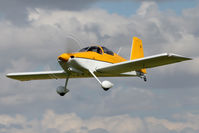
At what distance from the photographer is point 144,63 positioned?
22.4m

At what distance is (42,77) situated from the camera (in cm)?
2623

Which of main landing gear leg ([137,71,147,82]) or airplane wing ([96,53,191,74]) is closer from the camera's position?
airplane wing ([96,53,191,74])

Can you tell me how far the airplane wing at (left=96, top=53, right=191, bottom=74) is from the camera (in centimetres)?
2127

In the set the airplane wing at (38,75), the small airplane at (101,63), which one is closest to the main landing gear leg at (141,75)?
the small airplane at (101,63)

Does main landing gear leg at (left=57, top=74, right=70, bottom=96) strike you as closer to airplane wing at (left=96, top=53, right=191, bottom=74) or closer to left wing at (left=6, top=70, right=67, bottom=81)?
left wing at (left=6, top=70, right=67, bottom=81)

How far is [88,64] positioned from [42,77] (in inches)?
210

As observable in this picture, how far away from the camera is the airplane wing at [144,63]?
2127 cm

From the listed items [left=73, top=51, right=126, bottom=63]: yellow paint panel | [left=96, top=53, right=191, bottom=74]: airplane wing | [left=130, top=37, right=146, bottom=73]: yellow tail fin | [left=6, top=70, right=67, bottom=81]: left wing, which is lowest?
[left=96, top=53, right=191, bottom=74]: airplane wing

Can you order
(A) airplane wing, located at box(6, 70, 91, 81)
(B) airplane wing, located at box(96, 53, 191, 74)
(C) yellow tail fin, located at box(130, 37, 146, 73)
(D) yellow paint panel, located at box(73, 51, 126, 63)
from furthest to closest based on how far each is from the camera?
(C) yellow tail fin, located at box(130, 37, 146, 73) → (A) airplane wing, located at box(6, 70, 91, 81) → (D) yellow paint panel, located at box(73, 51, 126, 63) → (B) airplane wing, located at box(96, 53, 191, 74)

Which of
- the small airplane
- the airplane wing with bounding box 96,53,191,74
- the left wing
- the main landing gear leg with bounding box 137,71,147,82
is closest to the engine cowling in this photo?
the small airplane

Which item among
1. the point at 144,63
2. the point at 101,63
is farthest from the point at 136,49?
the point at 101,63

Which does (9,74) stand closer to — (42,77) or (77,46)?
(42,77)

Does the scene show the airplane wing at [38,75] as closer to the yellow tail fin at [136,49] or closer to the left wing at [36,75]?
the left wing at [36,75]

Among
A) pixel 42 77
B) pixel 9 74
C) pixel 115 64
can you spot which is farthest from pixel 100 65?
pixel 9 74
